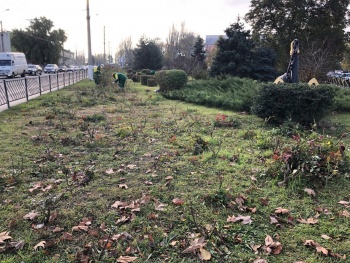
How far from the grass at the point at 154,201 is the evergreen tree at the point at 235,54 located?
14253 mm

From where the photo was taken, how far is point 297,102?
7.17 metres

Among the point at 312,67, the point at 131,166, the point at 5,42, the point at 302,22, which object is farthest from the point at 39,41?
the point at 131,166

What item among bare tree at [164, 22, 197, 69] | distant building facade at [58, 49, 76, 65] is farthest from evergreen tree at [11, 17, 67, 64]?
bare tree at [164, 22, 197, 69]

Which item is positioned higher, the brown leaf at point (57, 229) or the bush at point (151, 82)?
the bush at point (151, 82)

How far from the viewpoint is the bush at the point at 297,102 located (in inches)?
279

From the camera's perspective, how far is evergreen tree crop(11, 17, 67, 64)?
5781 centimetres

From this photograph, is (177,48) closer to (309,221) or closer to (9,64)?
(9,64)

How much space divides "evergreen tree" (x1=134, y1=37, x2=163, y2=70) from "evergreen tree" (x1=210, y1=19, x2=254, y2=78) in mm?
20329

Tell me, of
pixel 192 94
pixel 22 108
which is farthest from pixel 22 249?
pixel 192 94

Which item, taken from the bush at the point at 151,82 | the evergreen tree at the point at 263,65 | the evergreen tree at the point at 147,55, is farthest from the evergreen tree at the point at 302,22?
the evergreen tree at the point at 147,55

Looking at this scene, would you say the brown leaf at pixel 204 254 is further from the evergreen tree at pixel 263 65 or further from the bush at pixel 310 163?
the evergreen tree at pixel 263 65

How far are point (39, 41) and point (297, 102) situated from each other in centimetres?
6339

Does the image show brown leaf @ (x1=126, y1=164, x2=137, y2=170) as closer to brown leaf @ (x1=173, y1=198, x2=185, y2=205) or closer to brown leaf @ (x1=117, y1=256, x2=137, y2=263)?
brown leaf @ (x1=173, y1=198, x2=185, y2=205)

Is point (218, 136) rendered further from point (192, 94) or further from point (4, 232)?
point (192, 94)
